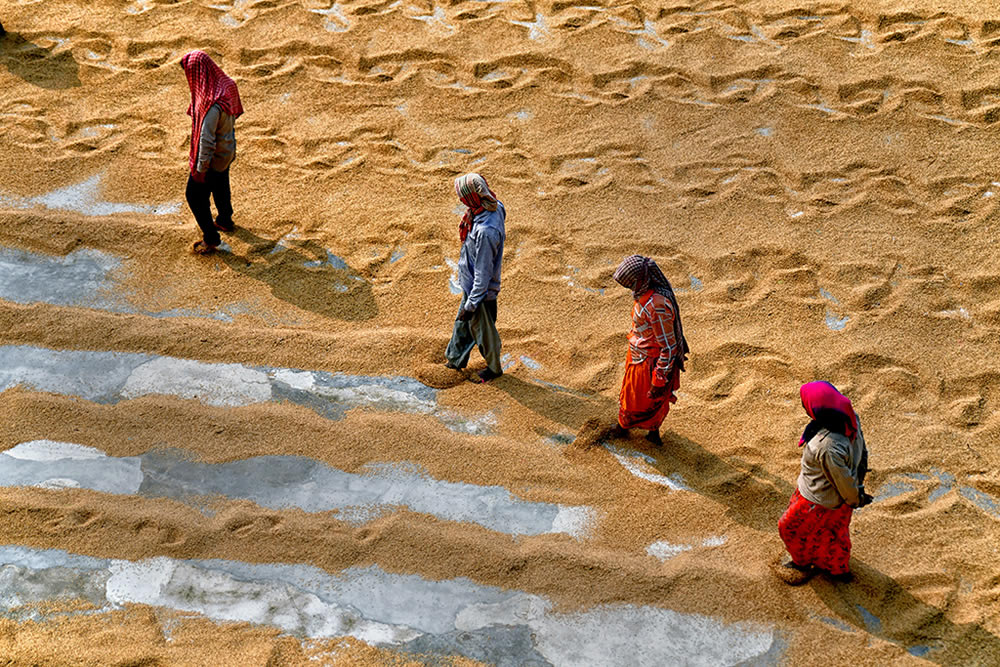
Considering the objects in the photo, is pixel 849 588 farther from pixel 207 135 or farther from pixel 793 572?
pixel 207 135

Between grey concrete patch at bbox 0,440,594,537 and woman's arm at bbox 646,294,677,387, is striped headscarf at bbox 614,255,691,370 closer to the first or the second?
woman's arm at bbox 646,294,677,387

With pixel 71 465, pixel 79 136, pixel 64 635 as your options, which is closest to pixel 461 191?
pixel 71 465

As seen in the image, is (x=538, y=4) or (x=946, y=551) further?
(x=538, y=4)

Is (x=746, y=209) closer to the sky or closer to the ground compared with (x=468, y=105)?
closer to the ground

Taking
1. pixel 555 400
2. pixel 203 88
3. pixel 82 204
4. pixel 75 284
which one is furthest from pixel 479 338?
pixel 82 204

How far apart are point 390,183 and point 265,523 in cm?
383

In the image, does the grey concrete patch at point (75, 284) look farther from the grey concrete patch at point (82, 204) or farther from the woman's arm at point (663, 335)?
the woman's arm at point (663, 335)

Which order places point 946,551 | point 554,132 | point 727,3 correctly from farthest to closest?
point 727,3 < point 554,132 < point 946,551

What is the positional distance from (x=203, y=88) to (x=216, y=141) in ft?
1.36

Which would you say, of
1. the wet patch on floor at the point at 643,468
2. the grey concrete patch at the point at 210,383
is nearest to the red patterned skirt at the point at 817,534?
the wet patch on floor at the point at 643,468

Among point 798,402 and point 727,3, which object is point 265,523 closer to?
point 798,402

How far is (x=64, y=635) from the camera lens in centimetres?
466

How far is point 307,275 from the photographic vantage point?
7.36 m

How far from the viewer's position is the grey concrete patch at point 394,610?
4.68 meters
